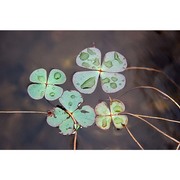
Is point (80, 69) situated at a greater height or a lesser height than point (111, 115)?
greater

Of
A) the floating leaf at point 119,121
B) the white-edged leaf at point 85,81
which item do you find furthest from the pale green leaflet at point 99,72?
the floating leaf at point 119,121

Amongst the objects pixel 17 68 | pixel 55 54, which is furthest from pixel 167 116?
pixel 17 68

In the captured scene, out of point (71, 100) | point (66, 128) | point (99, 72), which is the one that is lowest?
point (66, 128)

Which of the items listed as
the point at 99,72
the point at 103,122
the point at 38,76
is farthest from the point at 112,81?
the point at 38,76

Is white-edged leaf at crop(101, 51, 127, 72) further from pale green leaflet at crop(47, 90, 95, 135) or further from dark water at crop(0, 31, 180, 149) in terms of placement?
pale green leaflet at crop(47, 90, 95, 135)

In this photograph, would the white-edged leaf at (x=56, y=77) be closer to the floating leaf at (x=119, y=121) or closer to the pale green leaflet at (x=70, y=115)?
the pale green leaflet at (x=70, y=115)

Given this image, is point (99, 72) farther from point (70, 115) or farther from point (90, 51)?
point (70, 115)

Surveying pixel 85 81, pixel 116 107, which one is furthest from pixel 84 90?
pixel 116 107
